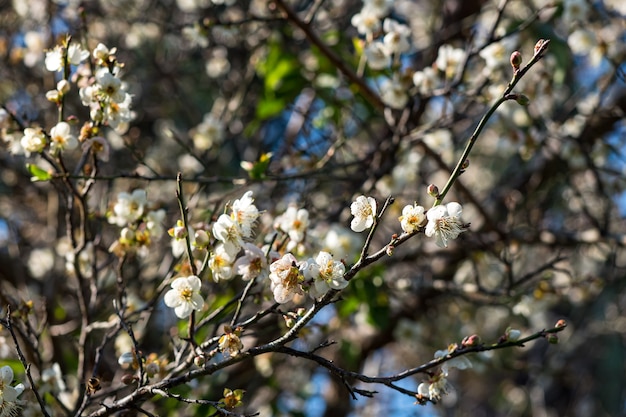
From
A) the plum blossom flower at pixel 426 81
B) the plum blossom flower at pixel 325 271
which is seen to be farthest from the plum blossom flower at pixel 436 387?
the plum blossom flower at pixel 426 81

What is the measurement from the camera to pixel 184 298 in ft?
4.71

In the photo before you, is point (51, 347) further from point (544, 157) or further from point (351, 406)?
point (544, 157)

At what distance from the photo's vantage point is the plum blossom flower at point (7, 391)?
Result: 138 cm

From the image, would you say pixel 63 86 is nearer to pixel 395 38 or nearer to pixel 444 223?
pixel 444 223

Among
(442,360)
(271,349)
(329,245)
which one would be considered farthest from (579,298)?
(271,349)

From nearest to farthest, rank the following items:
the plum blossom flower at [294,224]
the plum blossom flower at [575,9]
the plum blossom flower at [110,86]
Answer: the plum blossom flower at [110,86], the plum blossom flower at [294,224], the plum blossom flower at [575,9]

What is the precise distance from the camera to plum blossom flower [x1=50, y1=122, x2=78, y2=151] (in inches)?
66.4

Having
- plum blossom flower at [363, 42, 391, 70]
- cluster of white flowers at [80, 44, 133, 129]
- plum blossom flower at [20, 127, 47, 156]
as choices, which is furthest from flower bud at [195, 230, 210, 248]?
plum blossom flower at [363, 42, 391, 70]

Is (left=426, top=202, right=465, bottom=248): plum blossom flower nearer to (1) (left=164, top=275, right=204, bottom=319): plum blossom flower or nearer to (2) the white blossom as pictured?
(1) (left=164, top=275, right=204, bottom=319): plum blossom flower

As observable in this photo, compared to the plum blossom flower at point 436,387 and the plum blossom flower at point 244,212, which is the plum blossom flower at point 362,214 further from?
the plum blossom flower at point 436,387

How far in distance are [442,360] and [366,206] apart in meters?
0.37

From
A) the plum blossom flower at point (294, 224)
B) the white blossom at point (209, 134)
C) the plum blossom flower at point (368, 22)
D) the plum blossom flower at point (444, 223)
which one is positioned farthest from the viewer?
the white blossom at point (209, 134)

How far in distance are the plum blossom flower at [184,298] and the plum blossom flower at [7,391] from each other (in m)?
0.36

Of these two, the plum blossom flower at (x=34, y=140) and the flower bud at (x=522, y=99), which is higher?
→ the plum blossom flower at (x=34, y=140)
